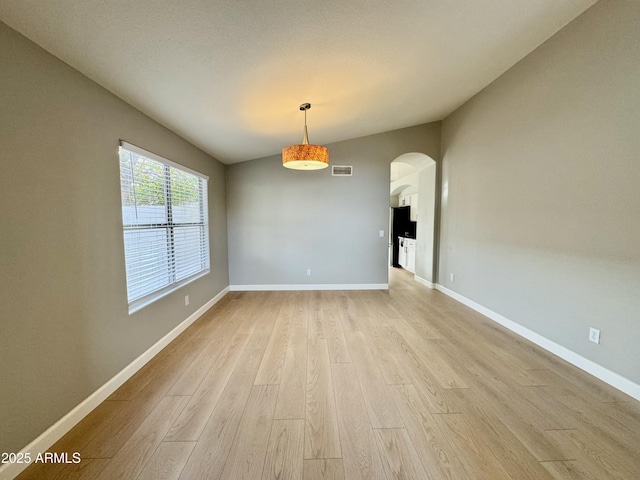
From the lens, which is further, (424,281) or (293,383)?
(424,281)

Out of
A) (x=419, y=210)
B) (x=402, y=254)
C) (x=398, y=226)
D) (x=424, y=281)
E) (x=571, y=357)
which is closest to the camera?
(x=571, y=357)

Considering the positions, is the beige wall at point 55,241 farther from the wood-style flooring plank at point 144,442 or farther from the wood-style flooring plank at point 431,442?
the wood-style flooring plank at point 431,442

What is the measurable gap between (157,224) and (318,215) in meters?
2.72

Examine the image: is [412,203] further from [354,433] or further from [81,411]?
[81,411]

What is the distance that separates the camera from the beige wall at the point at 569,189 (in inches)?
76.5

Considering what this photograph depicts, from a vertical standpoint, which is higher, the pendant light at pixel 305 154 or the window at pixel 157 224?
the pendant light at pixel 305 154

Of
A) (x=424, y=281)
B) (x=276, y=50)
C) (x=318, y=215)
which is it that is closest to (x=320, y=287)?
(x=318, y=215)

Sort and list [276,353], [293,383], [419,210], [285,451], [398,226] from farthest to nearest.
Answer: [398,226] < [419,210] < [276,353] < [293,383] < [285,451]

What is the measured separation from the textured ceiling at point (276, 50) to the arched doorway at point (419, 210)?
72.9 inches

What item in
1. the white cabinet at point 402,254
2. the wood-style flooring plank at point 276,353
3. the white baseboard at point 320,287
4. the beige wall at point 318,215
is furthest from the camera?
the white cabinet at point 402,254

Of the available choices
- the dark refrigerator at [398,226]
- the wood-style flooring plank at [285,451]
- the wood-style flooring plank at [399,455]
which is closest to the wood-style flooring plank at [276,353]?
the wood-style flooring plank at [285,451]

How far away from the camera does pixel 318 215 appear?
4777 millimetres

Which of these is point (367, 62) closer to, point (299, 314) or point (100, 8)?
point (100, 8)

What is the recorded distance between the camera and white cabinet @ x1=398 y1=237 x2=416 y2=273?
625cm
